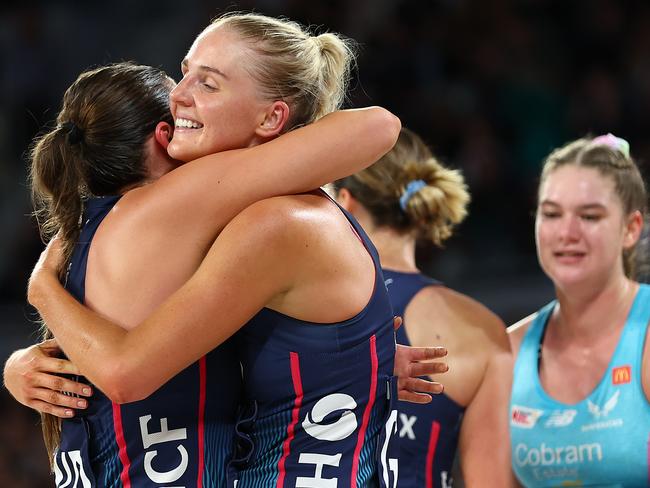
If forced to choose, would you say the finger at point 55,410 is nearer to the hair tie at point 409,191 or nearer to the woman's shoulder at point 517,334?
the hair tie at point 409,191

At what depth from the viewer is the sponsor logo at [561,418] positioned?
2.97 metres

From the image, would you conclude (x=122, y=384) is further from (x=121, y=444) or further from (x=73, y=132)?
(x=73, y=132)

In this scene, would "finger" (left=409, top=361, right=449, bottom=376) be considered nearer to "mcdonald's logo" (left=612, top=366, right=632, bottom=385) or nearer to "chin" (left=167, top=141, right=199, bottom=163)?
"chin" (left=167, top=141, right=199, bottom=163)

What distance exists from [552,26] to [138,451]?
5823mm

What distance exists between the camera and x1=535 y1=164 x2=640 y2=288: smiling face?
9.82 feet

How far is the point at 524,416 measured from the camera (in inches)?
120

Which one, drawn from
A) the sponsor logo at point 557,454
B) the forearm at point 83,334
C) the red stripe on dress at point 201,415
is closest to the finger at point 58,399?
the forearm at point 83,334

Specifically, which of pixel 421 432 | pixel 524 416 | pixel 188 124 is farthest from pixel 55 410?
pixel 524 416

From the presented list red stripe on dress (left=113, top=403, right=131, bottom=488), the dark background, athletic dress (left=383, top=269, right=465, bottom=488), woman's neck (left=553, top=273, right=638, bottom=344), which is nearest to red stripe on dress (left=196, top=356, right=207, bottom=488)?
red stripe on dress (left=113, top=403, right=131, bottom=488)

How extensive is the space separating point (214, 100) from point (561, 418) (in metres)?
1.58

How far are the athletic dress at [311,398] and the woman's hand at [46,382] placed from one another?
1.15 feet

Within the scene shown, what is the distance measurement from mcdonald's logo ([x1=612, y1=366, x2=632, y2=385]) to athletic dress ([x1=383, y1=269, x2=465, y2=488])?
19.4 inches

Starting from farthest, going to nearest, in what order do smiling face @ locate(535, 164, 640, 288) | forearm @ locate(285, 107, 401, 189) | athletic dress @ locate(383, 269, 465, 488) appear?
1. smiling face @ locate(535, 164, 640, 288)
2. athletic dress @ locate(383, 269, 465, 488)
3. forearm @ locate(285, 107, 401, 189)

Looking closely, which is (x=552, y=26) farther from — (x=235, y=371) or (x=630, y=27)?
(x=235, y=371)
